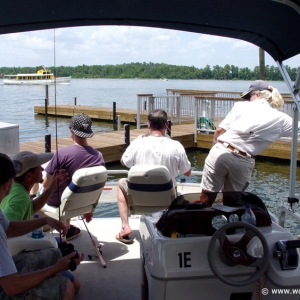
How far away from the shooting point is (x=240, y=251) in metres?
2.24

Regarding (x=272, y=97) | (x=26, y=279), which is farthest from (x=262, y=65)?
(x=26, y=279)

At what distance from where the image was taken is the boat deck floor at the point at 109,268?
11.2 ft

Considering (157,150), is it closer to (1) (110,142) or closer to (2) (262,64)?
(1) (110,142)

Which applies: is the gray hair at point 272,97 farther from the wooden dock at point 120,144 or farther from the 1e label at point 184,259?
the wooden dock at point 120,144

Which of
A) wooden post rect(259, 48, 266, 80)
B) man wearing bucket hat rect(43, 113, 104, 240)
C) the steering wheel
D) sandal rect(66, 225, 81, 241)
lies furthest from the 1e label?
wooden post rect(259, 48, 266, 80)

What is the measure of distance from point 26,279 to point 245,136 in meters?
2.45

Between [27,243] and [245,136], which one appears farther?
[245,136]

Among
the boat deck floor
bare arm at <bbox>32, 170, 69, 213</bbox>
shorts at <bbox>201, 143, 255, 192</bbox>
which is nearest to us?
bare arm at <bbox>32, 170, 69, 213</bbox>

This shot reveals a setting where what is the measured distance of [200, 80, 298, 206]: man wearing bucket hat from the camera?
392 cm

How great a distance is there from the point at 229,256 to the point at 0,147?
5.09 meters

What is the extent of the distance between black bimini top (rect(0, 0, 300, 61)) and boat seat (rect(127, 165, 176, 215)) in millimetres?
1281

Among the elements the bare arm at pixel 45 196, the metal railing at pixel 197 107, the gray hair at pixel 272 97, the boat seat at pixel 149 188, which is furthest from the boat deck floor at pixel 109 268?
the metal railing at pixel 197 107

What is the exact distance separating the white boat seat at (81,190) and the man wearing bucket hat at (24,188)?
620 millimetres

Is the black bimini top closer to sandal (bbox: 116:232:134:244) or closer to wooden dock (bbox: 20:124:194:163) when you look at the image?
sandal (bbox: 116:232:134:244)
